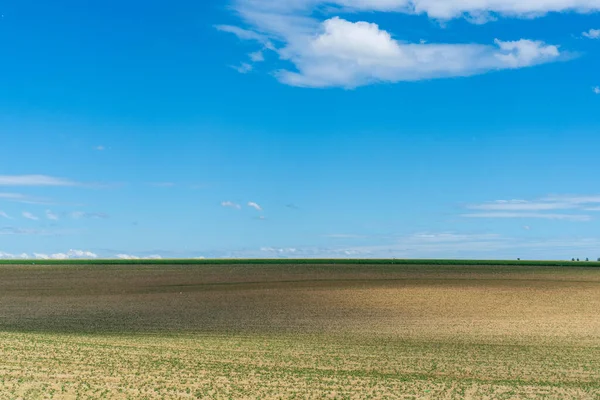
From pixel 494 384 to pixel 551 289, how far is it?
49586mm

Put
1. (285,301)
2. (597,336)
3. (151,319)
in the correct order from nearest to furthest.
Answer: (597,336), (151,319), (285,301)

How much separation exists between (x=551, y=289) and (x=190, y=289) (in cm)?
4267

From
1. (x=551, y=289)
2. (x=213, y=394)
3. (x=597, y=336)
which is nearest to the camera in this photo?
(x=213, y=394)

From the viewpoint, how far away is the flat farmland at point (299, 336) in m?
28.7

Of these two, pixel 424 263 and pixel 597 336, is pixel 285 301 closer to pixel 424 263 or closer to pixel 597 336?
pixel 597 336

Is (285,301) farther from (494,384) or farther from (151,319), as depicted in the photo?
(494,384)

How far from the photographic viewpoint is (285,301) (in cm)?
6444

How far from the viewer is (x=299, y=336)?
44.4 meters

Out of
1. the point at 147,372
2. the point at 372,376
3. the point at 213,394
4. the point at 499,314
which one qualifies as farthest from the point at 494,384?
the point at 499,314

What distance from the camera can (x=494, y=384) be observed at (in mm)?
29953

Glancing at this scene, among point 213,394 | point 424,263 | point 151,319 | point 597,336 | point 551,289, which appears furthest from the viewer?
point 424,263

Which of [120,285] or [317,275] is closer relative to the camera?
[120,285]

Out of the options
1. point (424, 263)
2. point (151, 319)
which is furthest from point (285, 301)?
point (424, 263)

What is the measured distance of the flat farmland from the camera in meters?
28.7
